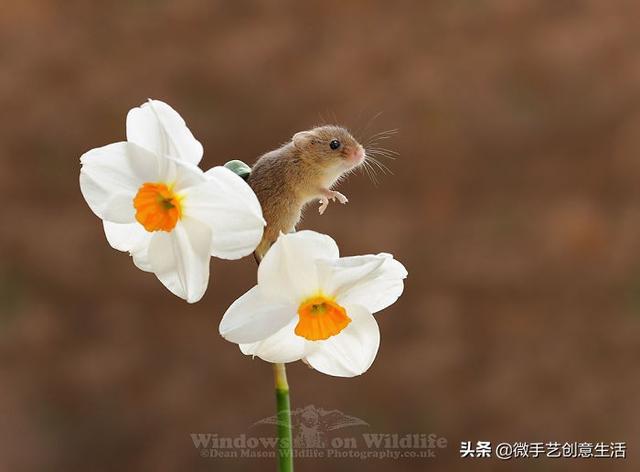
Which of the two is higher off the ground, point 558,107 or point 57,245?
point 558,107

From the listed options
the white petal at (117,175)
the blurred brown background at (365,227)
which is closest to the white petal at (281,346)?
the white petal at (117,175)

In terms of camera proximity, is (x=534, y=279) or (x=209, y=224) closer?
(x=209, y=224)

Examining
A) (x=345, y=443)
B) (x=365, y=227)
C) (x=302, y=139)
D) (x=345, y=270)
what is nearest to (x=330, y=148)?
(x=302, y=139)

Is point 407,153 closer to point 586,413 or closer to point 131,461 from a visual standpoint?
point 586,413

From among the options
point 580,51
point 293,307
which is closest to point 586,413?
point 580,51

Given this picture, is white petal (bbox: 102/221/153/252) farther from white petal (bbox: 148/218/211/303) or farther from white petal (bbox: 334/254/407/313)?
white petal (bbox: 334/254/407/313)
